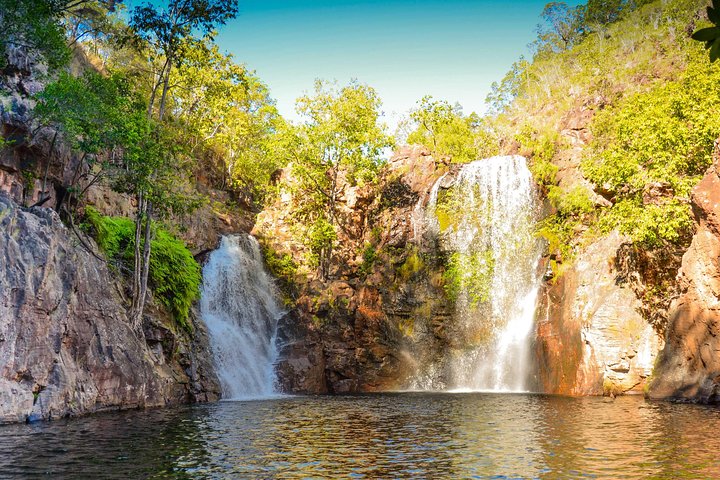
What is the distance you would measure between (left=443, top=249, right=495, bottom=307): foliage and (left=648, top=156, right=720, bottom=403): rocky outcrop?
12.0m

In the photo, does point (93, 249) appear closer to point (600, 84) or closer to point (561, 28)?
point (600, 84)

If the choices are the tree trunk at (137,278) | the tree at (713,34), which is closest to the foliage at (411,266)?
the tree trunk at (137,278)

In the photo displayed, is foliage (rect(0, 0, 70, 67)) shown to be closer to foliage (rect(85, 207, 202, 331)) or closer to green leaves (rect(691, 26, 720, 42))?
foliage (rect(85, 207, 202, 331))

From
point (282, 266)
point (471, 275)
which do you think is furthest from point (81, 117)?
point (471, 275)

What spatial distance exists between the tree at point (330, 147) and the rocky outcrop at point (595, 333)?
633 inches

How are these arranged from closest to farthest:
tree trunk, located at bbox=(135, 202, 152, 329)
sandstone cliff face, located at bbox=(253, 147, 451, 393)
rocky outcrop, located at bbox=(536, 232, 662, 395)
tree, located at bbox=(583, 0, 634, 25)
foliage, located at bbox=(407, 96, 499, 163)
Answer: tree trunk, located at bbox=(135, 202, 152, 329) → rocky outcrop, located at bbox=(536, 232, 662, 395) → sandstone cliff face, located at bbox=(253, 147, 451, 393) → foliage, located at bbox=(407, 96, 499, 163) → tree, located at bbox=(583, 0, 634, 25)

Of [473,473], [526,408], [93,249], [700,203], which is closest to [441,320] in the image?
[526,408]

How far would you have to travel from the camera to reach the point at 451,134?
4781 cm

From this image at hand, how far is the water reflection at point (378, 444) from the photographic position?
9.84 m

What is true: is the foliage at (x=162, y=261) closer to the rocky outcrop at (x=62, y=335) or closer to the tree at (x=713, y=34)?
the rocky outcrop at (x=62, y=335)

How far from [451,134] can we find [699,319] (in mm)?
30036

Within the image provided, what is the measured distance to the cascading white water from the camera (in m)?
28.2

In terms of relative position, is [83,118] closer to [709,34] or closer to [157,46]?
[157,46]

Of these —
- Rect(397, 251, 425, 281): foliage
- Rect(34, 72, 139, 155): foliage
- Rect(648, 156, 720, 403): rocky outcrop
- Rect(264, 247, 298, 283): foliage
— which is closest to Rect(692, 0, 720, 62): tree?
Rect(648, 156, 720, 403): rocky outcrop
